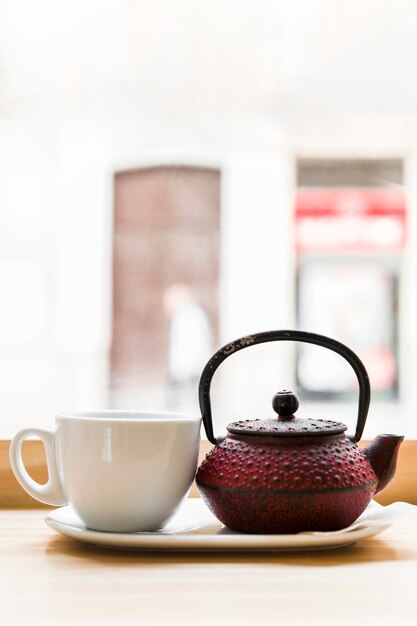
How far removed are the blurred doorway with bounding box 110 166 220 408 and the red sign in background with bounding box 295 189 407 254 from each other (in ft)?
1.61

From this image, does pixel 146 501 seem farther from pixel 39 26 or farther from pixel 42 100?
pixel 42 100

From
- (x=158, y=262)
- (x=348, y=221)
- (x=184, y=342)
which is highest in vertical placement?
(x=348, y=221)

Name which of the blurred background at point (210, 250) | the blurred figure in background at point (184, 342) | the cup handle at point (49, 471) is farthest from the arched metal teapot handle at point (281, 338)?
the blurred figure in background at point (184, 342)

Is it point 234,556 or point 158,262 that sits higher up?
point 158,262

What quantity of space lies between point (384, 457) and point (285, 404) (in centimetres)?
9

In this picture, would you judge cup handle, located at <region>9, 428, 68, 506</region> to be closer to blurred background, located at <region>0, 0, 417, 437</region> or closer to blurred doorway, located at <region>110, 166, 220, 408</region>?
blurred background, located at <region>0, 0, 417, 437</region>

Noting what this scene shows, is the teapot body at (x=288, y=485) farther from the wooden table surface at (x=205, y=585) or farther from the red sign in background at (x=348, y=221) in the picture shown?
the red sign in background at (x=348, y=221)

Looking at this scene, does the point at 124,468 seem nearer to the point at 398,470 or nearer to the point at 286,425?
the point at 286,425

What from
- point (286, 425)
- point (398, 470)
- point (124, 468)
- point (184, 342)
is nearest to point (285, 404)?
point (286, 425)

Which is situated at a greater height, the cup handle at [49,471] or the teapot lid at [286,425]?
the teapot lid at [286,425]

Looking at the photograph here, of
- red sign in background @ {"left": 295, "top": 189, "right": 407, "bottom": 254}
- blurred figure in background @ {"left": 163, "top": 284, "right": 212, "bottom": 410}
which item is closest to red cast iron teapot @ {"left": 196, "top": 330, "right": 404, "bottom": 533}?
blurred figure in background @ {"left": 163, "top": 284, "right": 212, "bottom": 410}

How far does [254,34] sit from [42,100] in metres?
0.86

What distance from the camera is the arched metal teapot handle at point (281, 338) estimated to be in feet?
1.79

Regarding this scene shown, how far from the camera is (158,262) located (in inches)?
160
